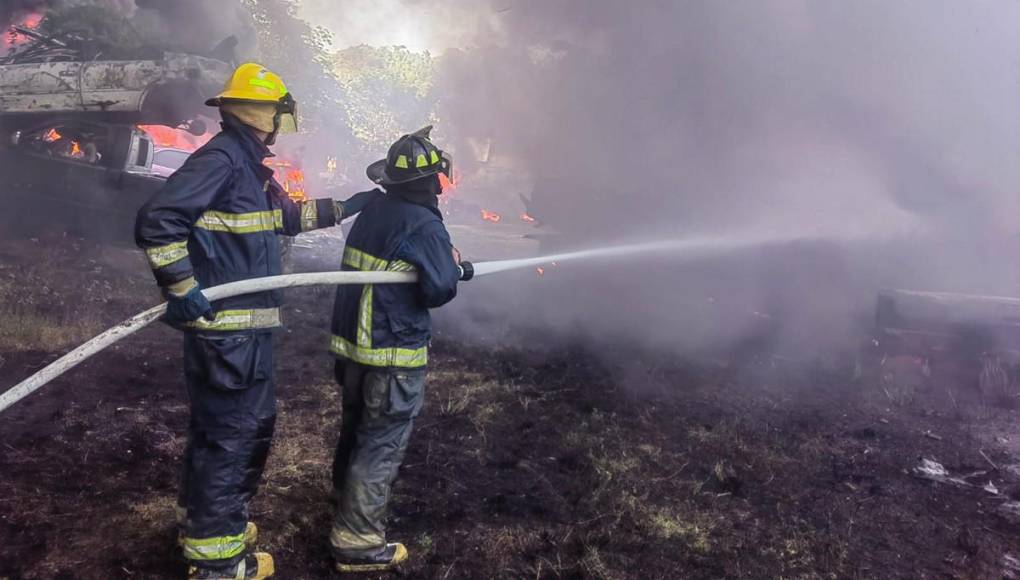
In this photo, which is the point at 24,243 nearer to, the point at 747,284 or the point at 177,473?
the point at 177,473

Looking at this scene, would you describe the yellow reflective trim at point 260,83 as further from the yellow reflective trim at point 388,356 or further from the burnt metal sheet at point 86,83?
the burnt metal sheet at point 86,83

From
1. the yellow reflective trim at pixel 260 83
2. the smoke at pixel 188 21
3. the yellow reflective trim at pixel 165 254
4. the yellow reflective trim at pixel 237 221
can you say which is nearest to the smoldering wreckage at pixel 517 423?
the yellow reflective trim at pixel 237 221

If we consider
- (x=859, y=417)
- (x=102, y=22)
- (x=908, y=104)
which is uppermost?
(x=102, y=22)

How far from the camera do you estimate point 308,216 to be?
334 cm

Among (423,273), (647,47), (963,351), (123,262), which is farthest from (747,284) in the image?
(123,262)

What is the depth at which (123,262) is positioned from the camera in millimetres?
9320

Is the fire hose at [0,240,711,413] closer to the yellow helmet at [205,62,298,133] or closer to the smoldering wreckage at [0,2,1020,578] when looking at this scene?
the smoldering wreckage at [0,2,1020,578]

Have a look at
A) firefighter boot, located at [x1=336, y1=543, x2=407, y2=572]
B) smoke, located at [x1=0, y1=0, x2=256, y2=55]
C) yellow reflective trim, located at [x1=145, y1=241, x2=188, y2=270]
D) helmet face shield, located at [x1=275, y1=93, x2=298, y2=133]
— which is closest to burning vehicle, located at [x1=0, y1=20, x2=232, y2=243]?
smoke, located at [x1=0, y1=0, x2=256, y2=55]

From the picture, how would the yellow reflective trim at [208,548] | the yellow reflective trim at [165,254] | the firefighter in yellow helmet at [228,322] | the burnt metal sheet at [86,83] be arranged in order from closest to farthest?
1. the yellow reflective trim at [165,254]
2. the firefighter in yellow helmet at [228,322]
3. the yellow reflective trim at [208,548]
4. the burnt metal sheet at [86,83]

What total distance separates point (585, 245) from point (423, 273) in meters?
8.42

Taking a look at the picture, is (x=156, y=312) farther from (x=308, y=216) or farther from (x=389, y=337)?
(x=389, y=337)

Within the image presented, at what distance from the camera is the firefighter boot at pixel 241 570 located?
2742 mm

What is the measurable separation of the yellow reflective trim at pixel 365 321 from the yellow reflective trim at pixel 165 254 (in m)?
0.84

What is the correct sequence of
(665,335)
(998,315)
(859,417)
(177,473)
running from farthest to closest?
(665,335) < (998,315) < (859,417) < (177,473)
